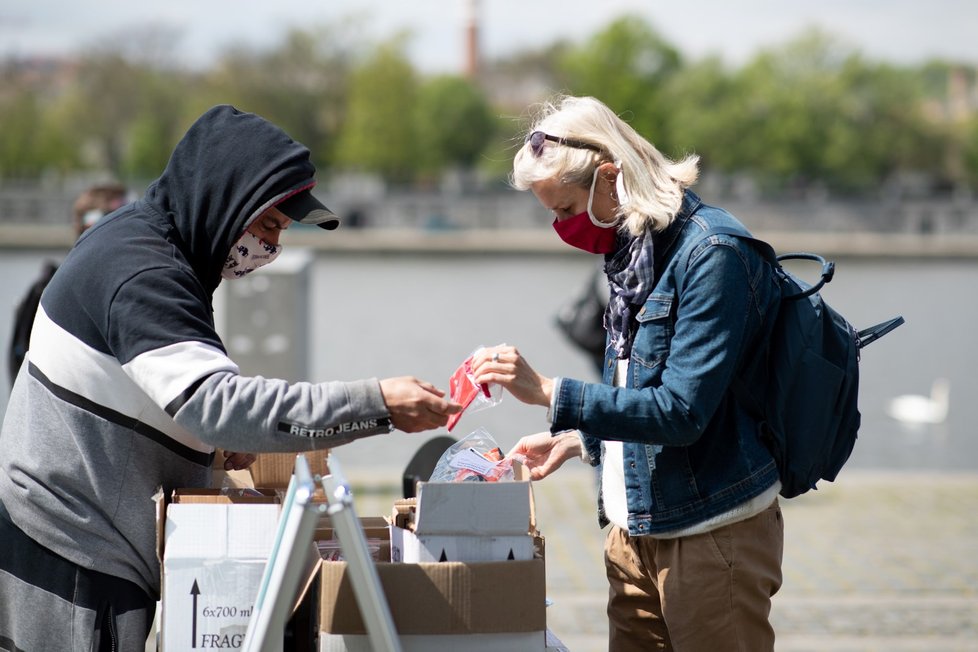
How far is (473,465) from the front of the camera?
2.97 metres

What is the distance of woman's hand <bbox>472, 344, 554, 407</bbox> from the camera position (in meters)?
2.78

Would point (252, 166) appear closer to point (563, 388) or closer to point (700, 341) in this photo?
point (563, 388)

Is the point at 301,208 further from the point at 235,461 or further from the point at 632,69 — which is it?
the point at 632,69

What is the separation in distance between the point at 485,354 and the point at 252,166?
686mm

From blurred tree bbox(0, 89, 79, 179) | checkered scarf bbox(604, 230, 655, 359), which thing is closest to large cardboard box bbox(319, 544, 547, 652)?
checkered scarf bbox(604, 230, 655, 359)

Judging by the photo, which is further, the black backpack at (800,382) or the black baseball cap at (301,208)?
the black backpack at (800,382)

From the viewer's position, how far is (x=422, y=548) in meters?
2.62

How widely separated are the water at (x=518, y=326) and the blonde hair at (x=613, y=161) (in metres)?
7.33

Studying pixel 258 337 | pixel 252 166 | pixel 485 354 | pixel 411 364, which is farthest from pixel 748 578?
pixel 411 364

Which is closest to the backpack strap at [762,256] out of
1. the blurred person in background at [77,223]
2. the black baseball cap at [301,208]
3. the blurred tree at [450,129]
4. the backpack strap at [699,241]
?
the backpack strap at [699,241]


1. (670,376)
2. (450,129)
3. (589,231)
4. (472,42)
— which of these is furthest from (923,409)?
(472,42)

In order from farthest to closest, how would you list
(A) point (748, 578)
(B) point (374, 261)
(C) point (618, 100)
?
(C) point (618, 100) < (B) point (374, 261) < (A) point (748, 578)

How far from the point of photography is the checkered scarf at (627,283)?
9.70ft

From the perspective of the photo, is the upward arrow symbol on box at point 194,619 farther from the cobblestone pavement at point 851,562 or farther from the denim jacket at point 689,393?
the cobblestone pavement at point 851,562
